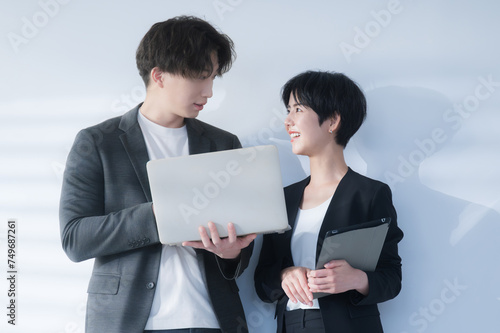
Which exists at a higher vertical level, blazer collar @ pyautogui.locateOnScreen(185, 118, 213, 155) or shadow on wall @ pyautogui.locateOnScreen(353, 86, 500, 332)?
blazer collar @ pyautogui.locateOnScreen(185, 118, 213, 155)

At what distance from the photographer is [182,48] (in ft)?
5.64

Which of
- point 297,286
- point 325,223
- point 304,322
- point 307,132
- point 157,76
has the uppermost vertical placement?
point 157,76

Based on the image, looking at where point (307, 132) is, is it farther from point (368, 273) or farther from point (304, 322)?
point (304, 322)

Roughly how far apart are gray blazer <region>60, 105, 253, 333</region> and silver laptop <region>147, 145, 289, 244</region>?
3.2 inches

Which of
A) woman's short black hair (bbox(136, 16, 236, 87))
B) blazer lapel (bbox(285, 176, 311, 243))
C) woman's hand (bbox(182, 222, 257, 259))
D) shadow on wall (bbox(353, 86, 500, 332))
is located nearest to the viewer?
woman's hand (bbox(182, 222, 257, 259))

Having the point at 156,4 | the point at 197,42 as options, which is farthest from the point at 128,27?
the point at 197,42

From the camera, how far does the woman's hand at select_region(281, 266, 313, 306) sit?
1.60m

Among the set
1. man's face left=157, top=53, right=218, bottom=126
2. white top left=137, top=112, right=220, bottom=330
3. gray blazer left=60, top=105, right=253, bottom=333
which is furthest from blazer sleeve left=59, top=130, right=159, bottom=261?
man's face left=157, top=53, right=218, bottom=126

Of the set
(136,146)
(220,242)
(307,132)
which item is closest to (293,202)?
(307,132)

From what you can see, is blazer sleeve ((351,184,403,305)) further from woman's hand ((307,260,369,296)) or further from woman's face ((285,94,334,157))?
woman's face ((285,94,334,157))

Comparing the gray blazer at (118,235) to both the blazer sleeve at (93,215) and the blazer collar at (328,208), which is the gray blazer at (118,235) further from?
the blazer collar at (328,208)

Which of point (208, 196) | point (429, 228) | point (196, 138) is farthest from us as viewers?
point (429, 228)

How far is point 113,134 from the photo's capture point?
67.7 inches

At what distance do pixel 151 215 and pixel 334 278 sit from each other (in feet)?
1.87
